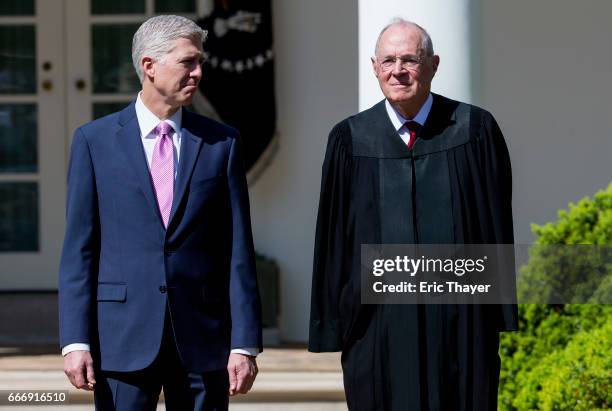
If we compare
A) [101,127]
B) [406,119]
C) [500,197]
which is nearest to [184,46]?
[101,127]

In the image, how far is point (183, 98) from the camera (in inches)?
149

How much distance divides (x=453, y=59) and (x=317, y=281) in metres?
1.71

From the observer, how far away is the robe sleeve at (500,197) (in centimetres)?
398

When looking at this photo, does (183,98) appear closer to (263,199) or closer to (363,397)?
(363,397)

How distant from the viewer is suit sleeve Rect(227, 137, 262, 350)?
3836 mm

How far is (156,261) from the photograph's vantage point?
3797 millimetres

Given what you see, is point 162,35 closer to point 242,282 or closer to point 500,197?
point 242,282

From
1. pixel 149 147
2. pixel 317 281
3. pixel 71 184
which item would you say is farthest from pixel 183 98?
pixel 317 281

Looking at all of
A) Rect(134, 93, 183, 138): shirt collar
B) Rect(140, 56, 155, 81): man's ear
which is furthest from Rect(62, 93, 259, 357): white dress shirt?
Rect(140, 56, 155, 81): man's ear

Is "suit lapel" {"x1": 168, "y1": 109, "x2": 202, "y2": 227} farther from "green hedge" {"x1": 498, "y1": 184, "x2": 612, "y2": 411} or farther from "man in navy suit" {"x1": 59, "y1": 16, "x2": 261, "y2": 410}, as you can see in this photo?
"green hedge" {"x1": 498, "y1": 184, "x2": 612, "y2": 411}

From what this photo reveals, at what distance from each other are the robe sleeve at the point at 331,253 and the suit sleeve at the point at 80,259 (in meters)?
0.75

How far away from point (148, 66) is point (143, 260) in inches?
24.0

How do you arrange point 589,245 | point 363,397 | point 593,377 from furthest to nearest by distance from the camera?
point 589,245 → point 593,377 → point 363,397

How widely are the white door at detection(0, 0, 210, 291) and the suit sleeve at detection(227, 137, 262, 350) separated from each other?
4475 millimetres
